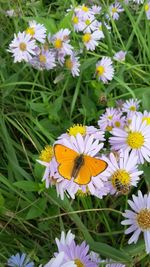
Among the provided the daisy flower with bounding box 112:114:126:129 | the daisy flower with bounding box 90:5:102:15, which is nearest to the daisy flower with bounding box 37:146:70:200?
the daisy flower with bounding box 112:114:126:129

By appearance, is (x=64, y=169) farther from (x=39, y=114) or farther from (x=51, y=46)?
(x=51, y=46)

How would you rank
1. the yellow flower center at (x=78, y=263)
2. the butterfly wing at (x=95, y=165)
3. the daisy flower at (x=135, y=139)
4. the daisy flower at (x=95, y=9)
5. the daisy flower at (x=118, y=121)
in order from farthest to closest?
1. the daisy flower at (x=95, y=9)
2. the daisy flower at (x=118, y=121)
3. the daisy flower at (x=135, y=139)
4. the yellow flower center at (x=78, y=263)
5. the butterfly wing at (x=95, y=165)

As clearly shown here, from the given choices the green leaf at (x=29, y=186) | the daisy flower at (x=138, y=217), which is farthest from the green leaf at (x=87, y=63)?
the daisy flower at (x=138, y=217)

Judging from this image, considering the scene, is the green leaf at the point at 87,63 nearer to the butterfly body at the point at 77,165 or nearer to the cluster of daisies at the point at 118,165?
the cluster of daisies at the point at 118,165

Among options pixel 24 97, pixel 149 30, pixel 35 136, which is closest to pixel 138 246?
pixel 35 136

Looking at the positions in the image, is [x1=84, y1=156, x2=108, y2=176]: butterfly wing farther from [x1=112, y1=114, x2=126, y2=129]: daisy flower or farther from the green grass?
[x1=112, y1=114, x2=126, y2=129]: daisy flower

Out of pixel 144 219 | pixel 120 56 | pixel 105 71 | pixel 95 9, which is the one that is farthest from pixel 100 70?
pixel 144 219

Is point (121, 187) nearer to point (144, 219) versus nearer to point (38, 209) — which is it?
point (144, 219)
